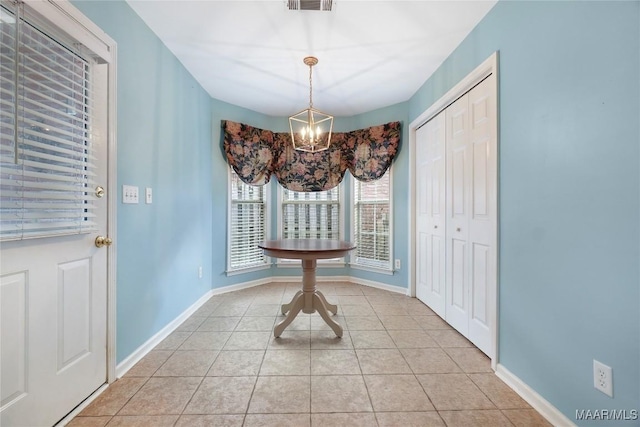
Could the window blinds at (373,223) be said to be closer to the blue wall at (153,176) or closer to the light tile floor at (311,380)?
the light tile floor at (311,380)

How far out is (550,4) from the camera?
1.37 meters

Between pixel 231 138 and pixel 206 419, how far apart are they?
9.43 ft

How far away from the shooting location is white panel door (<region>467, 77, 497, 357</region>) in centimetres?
182

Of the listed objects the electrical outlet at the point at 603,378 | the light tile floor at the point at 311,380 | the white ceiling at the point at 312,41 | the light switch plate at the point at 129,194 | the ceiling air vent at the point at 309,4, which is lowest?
the light tile floor at the point at 311,380

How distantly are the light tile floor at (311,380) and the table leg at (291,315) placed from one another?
93 mm

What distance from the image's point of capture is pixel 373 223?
12.3ft

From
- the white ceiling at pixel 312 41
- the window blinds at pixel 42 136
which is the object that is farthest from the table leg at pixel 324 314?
the white ceiling at pixel 312 41

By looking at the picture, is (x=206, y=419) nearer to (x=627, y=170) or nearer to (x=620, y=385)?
(x=620, y=385)

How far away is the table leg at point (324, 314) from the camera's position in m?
2.23

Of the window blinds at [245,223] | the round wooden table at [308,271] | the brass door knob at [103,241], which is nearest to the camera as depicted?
the brass door knob at [103,241]
